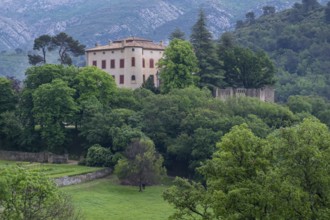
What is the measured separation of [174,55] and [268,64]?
1409cm

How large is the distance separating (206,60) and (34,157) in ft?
77.9

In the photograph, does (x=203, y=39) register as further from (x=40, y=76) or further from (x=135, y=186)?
(x=135, y=186)

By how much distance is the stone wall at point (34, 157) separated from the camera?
73.2 metres

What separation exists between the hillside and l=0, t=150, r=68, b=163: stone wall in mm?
59272

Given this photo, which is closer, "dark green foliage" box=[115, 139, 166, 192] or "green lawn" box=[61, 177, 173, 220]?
"green lawn" box=[61, 177, 173, 220]

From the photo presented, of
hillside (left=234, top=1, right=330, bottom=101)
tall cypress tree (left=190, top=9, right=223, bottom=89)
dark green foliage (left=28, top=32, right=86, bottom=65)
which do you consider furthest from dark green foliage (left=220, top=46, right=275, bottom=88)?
hillside (left=234, top=1, right=330, bottom=101)

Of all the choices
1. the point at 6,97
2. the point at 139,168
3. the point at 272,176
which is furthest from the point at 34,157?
the point at 272,176

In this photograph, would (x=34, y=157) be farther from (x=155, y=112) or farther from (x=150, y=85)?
(x=150, y=85)

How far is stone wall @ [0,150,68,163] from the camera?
7319cm

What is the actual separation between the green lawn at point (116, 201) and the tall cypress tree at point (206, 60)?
68.6 ft

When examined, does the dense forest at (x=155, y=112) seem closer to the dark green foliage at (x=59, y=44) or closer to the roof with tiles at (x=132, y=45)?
the roof with tiles at (x=132, y=45)

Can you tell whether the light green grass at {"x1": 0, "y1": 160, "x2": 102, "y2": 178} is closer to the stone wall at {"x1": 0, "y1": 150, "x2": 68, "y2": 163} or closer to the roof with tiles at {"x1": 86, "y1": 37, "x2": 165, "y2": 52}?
the stone wall at {"x1": 0, "y1": 150, "x2": 68, "y2": 163}

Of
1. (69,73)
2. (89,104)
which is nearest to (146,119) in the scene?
(89,104)

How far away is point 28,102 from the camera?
3014 inches
